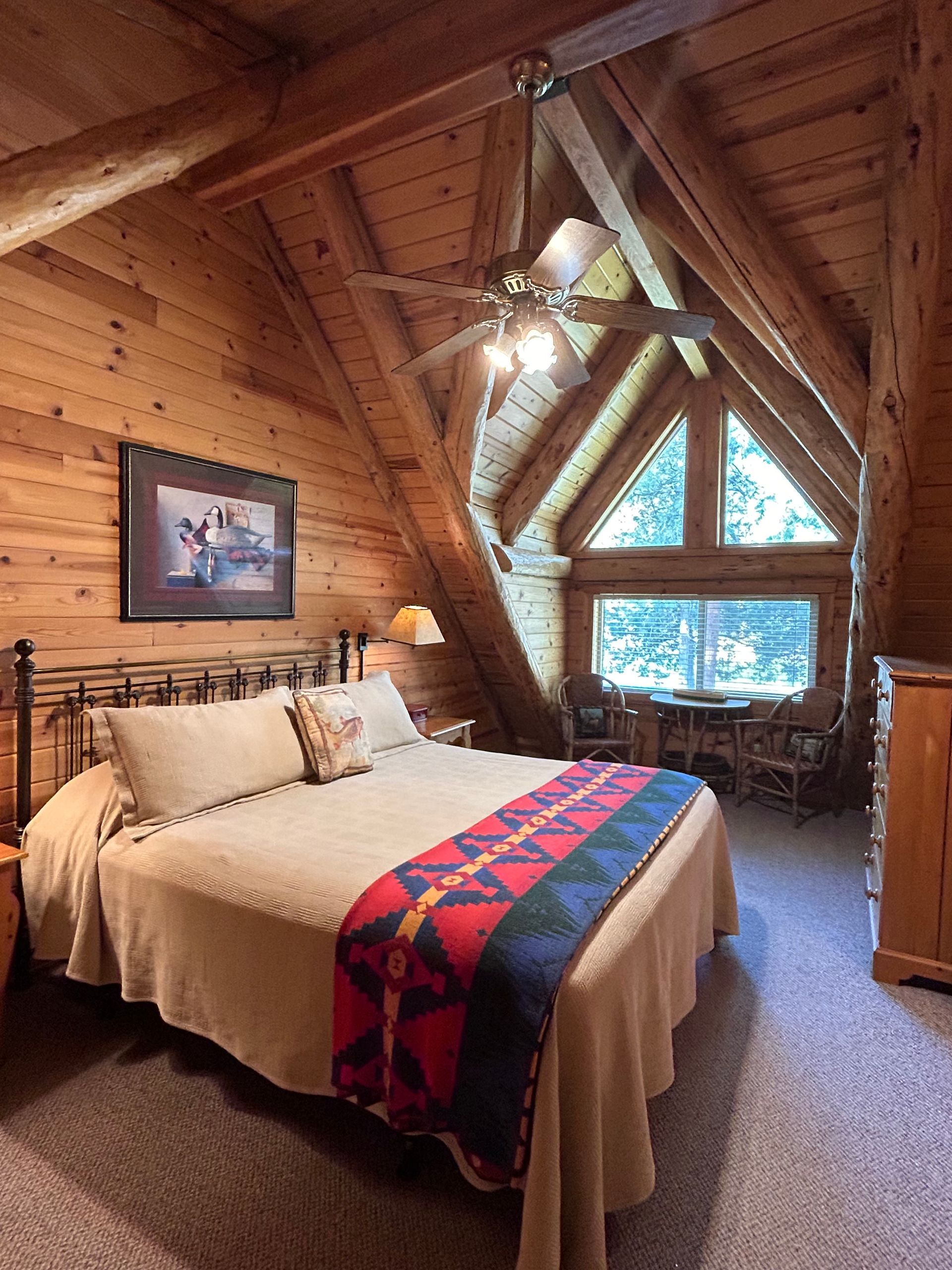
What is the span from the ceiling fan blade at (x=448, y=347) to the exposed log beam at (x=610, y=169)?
2.80 ft

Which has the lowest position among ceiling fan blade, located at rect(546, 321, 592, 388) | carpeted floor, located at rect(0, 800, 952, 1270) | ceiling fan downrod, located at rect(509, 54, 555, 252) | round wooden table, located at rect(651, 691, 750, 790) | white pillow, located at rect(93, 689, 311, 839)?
carpeted floor, located at rect(0, 800, 952, 1270)

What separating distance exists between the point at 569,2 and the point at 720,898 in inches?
122

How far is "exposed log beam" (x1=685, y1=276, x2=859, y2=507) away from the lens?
139 inches

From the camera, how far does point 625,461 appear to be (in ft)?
17.1

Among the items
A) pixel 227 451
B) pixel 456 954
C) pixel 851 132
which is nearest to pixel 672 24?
pixel 851 132

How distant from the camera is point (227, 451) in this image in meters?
3.13

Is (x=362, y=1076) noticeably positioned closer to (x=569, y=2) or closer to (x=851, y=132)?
(x=569, y=2)

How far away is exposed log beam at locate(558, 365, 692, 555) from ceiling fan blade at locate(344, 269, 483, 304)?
3.40m

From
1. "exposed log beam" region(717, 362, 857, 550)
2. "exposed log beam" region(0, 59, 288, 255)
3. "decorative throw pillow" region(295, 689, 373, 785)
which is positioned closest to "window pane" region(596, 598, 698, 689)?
"exposed log beam" region(717, 362, 857, 550)

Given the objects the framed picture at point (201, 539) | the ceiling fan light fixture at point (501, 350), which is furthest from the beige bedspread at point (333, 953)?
the ceiling fan light fixture at point (501, 350)

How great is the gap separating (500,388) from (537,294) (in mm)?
1601

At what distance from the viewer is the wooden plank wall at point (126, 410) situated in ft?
7.72

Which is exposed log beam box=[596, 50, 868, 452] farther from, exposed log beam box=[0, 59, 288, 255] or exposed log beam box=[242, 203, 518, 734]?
exposed log beam box=[242, 203, 518, 734]

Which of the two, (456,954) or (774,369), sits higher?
(774,369)
